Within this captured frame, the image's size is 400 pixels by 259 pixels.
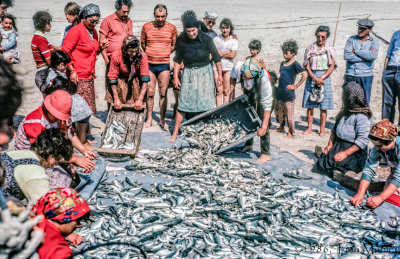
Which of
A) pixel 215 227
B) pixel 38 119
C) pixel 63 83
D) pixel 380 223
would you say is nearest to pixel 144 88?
pixel 63 83

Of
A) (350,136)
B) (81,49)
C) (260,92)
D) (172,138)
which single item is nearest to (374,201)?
(350,136)

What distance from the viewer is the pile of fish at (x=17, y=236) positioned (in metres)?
1.65

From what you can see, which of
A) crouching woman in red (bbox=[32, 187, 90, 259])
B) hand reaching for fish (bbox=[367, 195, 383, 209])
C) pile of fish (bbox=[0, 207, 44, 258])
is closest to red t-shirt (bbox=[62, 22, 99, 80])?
crouching woman in red (bbox=[32, 187, 90, 259])

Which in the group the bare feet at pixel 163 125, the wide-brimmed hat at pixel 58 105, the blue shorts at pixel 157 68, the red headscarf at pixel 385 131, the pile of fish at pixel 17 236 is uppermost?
the blue shorts at pixel 157 68

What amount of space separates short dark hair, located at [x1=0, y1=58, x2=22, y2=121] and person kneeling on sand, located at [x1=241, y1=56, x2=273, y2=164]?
4126mm

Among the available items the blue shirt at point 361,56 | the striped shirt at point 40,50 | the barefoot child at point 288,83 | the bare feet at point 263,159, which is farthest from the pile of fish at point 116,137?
the blue shirt at point 361,56

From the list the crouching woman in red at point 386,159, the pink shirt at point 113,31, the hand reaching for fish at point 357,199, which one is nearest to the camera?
the crouching woman in red at point 386,159

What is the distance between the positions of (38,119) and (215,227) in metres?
2.13

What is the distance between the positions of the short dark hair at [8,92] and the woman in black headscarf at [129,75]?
14.4 ft

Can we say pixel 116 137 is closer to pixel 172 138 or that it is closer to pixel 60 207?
pixel 172 138

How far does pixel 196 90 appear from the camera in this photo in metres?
6.63

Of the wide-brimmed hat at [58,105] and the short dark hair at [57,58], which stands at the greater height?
the short dark hair at [57,58]

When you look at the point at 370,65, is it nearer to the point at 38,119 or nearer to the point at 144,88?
the point at 144,88

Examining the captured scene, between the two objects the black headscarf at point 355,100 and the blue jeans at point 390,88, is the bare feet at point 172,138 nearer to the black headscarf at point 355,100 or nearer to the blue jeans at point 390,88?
the black headscarf at point 355,100
